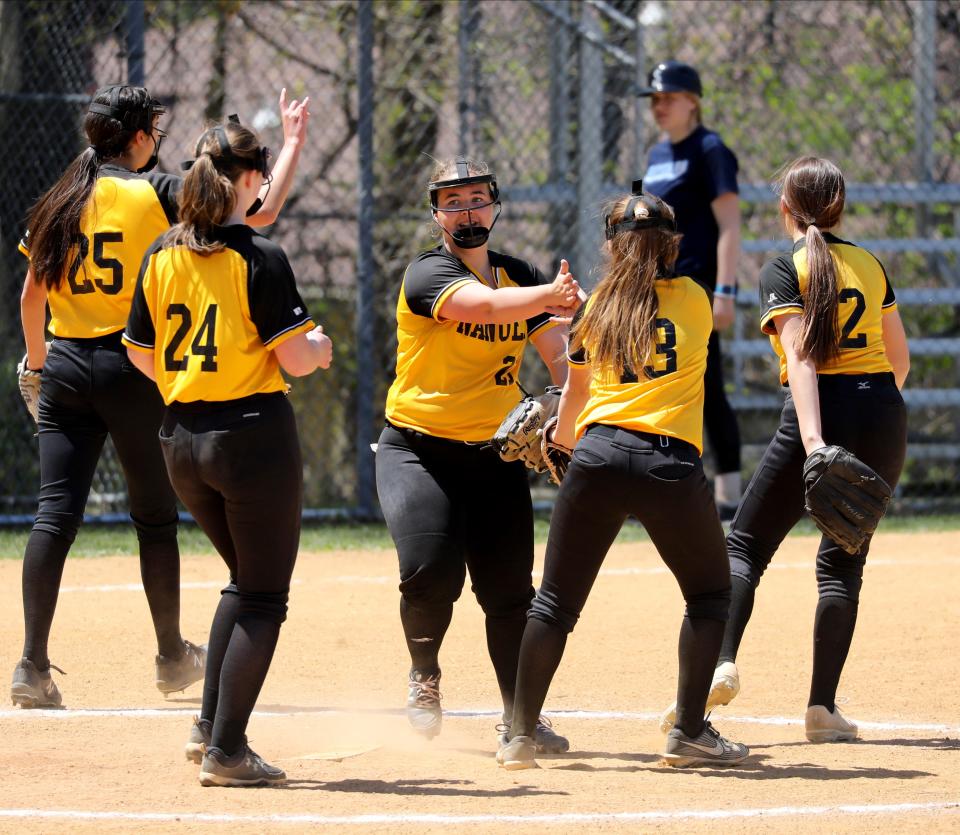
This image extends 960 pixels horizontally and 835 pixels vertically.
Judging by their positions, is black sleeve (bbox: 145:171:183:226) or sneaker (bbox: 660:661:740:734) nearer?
sneaker (bbox: 660:661:740:734)

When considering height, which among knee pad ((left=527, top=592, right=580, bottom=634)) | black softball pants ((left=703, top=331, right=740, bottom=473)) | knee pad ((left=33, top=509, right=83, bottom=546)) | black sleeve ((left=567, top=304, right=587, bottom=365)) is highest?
black sleeve ((left=567, top=304, right=587, bottom=365))

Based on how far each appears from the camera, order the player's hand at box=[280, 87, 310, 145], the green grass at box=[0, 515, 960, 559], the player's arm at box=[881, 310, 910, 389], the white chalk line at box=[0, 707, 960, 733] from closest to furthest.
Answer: the player's arm at box=[881, 310, 910, 389] < the white chalk line at box=[0, 707, 960, 733] < the player's hand at box=[280, 87, 310, 145] < the green grass at box=[0, 515, 960, 559]

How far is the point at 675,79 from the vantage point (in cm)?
819

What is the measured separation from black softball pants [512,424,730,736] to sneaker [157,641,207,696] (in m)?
1.53

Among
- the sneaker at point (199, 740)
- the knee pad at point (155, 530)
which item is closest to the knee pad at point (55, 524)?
the knee pad at point (155, 530)

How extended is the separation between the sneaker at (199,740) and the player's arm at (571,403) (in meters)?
1.33

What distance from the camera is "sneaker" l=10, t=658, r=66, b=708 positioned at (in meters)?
5.21

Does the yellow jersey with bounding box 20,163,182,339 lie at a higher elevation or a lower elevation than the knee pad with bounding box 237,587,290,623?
higher

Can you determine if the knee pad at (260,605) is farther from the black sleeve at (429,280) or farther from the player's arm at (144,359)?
the black sleeve at (429,280)

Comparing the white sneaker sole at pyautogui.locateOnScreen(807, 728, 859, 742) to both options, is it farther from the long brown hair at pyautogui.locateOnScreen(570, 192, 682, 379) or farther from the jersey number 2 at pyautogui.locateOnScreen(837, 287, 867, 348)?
the long brown hair at pyautogui.locateOnScreen(570, 192, 682, 379)

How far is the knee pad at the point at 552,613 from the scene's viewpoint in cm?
444

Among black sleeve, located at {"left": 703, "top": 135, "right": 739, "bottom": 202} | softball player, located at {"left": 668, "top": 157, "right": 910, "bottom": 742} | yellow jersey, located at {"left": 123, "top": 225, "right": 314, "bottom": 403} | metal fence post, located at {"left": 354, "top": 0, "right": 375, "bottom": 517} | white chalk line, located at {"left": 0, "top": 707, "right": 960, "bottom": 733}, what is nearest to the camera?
yellow jersey, located at {"left": 123, "top": 225, "right": 314, "bottom": 403}

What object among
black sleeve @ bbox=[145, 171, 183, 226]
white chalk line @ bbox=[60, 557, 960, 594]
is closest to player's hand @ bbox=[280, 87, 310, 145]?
black sleeve @ bbox=[145, 171, 183, 226]

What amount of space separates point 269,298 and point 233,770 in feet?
4.25
